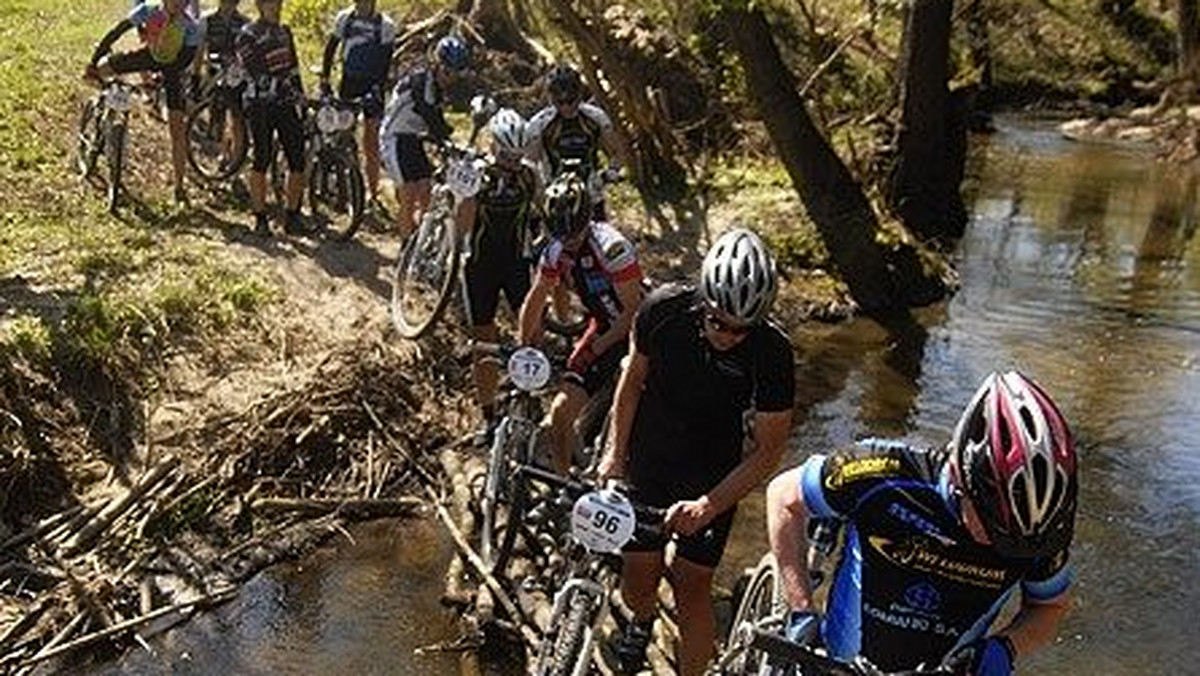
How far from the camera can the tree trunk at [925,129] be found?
18.2 meters

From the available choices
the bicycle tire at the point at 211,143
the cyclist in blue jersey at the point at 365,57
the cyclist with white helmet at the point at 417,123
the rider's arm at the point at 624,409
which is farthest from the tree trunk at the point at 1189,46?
the rider's arm at the point at 624,409

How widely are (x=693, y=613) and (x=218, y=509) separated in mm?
3912

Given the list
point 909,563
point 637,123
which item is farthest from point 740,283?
point 637,123

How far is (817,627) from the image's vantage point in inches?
171

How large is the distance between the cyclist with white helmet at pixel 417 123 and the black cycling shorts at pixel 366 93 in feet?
4.09

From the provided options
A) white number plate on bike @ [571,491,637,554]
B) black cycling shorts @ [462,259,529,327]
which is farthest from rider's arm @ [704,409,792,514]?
black cycling shorts @ [462,259,529,327]

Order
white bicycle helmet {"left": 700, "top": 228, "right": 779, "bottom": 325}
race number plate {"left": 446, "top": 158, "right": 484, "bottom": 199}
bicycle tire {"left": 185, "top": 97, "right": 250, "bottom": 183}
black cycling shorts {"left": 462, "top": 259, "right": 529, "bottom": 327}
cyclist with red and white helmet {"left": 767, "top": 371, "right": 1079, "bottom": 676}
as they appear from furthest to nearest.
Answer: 1. bicycle tire {"left": 185, "top": 97, "right": 250, "bottom": 183}
2. black cycling shorts {"left": 462, "top": 259, "right": 529, "bottom": 327}
3. race number plate {"left": 446, "top": 158, "right": 484, "bottom": 199}
4. white bicycle helmet {"left": 700, "top": 228, "right": 779, "bottom": 325}
5. cyclist with red and white helmet {"left": 767, "top": 371, "right": 1079, "bottom": 676}

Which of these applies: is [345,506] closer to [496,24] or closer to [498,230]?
[498,230]

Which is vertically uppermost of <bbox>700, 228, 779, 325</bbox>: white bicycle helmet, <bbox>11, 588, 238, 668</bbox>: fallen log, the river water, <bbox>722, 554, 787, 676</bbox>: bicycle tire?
<bbox>700, 228, 779, 325</bbox>: white bicycle helmet

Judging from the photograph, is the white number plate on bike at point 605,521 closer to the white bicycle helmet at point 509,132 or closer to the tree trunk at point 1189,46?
the white bicycle helmet at point 509,132

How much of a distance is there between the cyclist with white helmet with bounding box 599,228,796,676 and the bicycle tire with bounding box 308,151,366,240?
737cm

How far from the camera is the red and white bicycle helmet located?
3.73 m

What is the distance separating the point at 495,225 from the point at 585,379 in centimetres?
175

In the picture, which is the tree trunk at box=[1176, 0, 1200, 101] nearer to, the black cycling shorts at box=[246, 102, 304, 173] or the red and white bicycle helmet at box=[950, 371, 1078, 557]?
the black cycling shorts at box=[246, 102, 304, 173]
